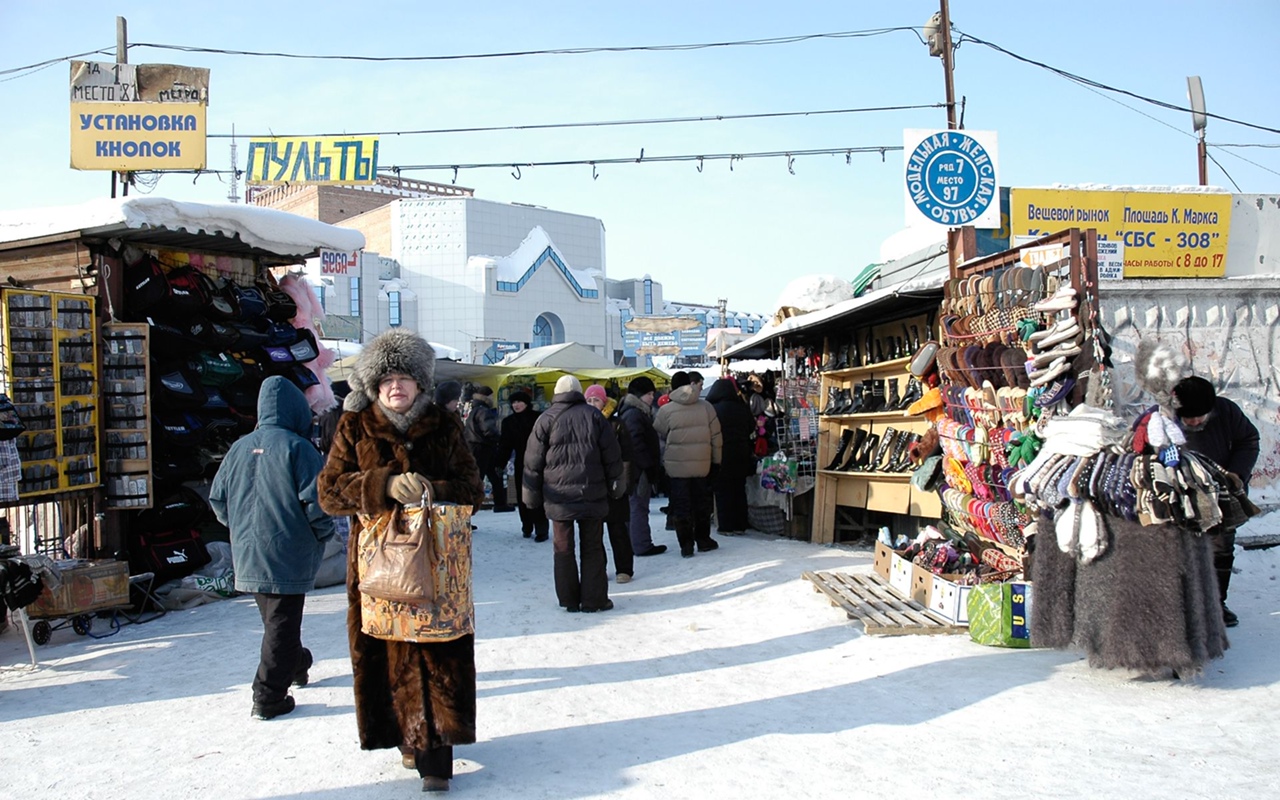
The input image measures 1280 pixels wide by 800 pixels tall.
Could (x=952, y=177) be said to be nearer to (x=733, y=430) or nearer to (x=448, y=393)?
(x=733, y=430)

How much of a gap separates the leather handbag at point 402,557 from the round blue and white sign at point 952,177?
5.83 m

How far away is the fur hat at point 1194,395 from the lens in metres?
5.06

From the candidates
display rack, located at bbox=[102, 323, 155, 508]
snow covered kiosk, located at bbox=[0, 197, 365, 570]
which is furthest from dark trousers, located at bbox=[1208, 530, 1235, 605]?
display rack, located at bbox=[102, 323, 155, 508]

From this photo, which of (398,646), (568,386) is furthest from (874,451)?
(398,646)

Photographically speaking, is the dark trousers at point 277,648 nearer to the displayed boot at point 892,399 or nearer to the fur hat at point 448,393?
the fur hat at point 448,393

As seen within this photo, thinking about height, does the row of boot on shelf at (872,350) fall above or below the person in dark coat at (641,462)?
above

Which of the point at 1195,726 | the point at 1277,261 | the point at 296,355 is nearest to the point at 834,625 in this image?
the point at 1195,726

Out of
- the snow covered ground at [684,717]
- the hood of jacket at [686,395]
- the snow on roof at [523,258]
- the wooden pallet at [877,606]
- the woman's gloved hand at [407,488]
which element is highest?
the snow on roof at [523,258]

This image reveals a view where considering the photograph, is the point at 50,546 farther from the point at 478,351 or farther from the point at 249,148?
the point at 478,351

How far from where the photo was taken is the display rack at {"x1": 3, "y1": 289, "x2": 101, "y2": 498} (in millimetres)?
6504

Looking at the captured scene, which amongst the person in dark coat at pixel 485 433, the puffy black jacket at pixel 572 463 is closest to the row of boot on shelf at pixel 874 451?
the puffy black jacket at pixel 572 463

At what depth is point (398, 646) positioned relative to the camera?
3660 millimetres

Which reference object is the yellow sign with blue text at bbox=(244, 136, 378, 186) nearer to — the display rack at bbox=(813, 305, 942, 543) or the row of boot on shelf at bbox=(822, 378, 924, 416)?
the display rack at bbox=(813, 305, 942, 543)

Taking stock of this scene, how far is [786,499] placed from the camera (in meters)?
10.3
